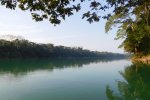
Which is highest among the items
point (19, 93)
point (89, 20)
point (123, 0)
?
point (123, 0)

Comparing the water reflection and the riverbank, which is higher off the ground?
the riverbank

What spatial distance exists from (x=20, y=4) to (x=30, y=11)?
11.6 inches

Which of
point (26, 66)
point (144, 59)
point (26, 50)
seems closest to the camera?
point (144, 59)

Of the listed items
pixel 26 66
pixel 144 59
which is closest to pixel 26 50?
pixel 26 66

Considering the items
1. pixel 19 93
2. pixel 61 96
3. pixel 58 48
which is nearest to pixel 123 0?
pixel 61 96

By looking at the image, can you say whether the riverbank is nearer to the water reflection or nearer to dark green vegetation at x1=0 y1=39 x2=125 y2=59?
the water reflection

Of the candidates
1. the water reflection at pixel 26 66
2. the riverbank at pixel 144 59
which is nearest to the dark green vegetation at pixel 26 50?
the water reflection at pixel 26 66

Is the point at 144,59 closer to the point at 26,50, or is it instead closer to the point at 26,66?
the point at 26,66

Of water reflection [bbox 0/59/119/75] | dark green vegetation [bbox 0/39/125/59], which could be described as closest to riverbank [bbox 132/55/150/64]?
water reflection [bbox 0/59/119/75]

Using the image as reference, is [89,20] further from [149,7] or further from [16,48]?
[16,48]

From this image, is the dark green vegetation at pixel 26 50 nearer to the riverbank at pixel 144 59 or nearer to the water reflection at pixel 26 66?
the water reflection at pixel 26 66

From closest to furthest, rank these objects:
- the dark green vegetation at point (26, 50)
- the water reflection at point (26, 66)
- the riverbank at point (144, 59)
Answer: the water reflection at point (26, 66)
the riverbank at point (144, 59)
the dark green vegetation at point (26, 50)

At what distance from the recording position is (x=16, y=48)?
112562mm

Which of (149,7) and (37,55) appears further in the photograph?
(37,55)
